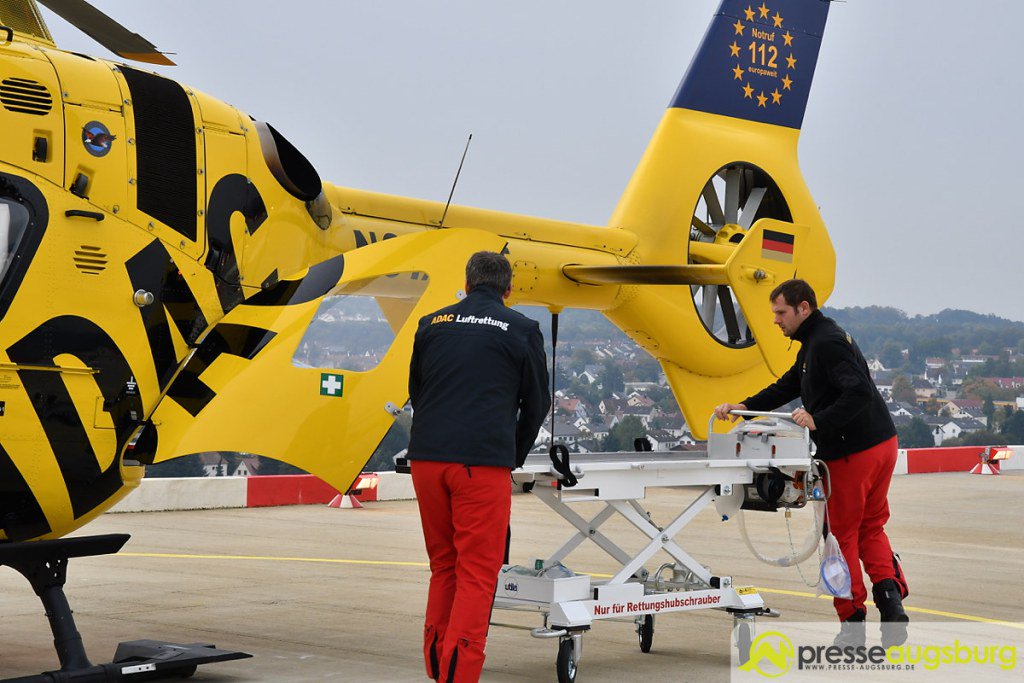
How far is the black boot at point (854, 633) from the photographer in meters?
6.01

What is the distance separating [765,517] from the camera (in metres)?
13.4

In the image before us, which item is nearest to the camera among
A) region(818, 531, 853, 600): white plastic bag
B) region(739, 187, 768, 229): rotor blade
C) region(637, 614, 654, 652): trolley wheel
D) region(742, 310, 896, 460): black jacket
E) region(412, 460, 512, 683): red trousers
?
region(412, 460, 512, 683): red trousers

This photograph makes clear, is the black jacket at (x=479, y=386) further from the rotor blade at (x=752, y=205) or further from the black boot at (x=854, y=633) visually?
the rotor blade at (x=752, y=205)

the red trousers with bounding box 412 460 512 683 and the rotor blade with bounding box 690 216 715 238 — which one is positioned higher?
the rotor blade with bounding box 690 216 715 238

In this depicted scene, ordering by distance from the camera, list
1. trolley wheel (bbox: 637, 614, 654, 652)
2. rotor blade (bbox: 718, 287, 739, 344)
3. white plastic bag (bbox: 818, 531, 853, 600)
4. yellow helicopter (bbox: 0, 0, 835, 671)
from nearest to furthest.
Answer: yellow helicopter (bbox: 0, 0, 835, 671)
white plastic bag (bbox: 818, 531, 853, 600)
trolley wheel (bbox: 637, 614, 654, 652)
rotor blade (bbox: 718, 287, 739, 344)

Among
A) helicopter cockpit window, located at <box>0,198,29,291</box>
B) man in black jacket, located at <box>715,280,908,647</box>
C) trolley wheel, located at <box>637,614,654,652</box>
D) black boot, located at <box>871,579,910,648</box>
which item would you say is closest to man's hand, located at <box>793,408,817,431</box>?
man in black jacket, located at <box>715,280,908,647</box>

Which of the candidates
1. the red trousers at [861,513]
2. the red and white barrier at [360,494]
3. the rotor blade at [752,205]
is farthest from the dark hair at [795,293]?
the red and white barrier at [360,494]

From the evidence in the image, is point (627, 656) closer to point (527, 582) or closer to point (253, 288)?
point (527, 582)

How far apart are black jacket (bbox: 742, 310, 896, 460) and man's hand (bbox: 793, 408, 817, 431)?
2cm

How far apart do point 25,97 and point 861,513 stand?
13.8 feet

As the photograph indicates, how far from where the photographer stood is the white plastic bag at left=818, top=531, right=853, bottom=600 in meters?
5.79

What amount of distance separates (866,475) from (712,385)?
111 inches

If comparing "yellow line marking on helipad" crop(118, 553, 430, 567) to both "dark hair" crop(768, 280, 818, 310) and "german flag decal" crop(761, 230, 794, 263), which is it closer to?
"german flag decal" crop(761, 230, 794, 263)

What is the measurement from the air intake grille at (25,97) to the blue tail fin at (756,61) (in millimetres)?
4919
